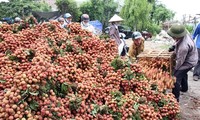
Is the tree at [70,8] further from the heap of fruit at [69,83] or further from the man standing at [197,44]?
the heap of fruit at [69,83]

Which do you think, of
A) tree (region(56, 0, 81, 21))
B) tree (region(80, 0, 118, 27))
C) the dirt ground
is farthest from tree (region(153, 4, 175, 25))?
the dirt ground

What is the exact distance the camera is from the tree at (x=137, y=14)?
1062 inches

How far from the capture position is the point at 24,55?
119 inches

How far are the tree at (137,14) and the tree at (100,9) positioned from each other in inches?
123

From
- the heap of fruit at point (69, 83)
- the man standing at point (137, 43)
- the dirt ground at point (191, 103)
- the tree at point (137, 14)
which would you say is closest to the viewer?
the heap of fruit at point (69, 83)

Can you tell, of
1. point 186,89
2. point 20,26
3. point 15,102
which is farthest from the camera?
point 186,89

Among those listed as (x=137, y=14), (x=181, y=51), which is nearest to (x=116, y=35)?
(x=181, y=51)

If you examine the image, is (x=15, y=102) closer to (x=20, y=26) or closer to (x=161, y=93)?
(x=161, y=93)

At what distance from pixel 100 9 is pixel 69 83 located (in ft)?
91.1

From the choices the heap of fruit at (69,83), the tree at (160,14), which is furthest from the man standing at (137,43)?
the tree at (160,14)

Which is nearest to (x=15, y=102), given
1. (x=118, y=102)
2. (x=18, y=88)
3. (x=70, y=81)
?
(x=18, y=88)

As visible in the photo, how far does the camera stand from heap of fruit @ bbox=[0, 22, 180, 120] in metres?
2.32

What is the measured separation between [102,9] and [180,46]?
2582cm

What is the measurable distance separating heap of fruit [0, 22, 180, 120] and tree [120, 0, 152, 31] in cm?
2329
